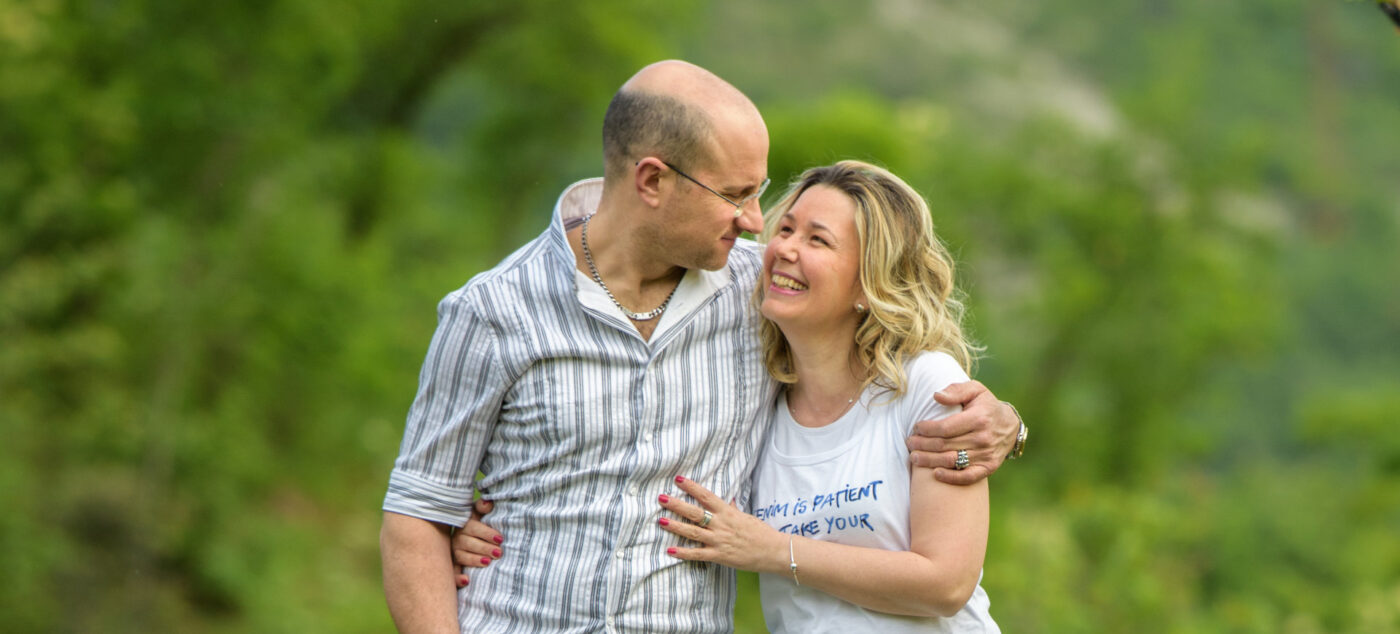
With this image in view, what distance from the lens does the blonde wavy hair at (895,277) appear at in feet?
8.54

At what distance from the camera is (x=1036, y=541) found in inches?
512

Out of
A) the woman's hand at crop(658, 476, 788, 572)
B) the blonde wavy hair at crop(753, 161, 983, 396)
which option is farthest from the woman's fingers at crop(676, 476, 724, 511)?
the blonde wavy hair at crop(753, 161, 983, 396)

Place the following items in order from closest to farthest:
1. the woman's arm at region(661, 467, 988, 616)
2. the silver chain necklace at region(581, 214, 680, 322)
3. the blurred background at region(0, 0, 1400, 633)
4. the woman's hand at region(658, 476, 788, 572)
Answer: the woman's arm at region(661, 467, 988, 616), the woman's hand at region(658, 476, 788, 572), the silver chain necklace at region(581, 214, 680, 322), the blurred background at region(0, 0, 1400, 633)

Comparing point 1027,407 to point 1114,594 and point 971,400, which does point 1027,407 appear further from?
point 971,400

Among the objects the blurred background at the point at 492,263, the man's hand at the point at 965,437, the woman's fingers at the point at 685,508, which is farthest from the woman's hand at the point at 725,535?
the blurred background at the point at 492,263

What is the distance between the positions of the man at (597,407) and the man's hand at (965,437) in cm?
1

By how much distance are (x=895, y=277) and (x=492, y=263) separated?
49.8 ft

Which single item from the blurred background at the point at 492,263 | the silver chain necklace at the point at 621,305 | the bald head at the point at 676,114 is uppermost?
the bald head at the point at 676,114

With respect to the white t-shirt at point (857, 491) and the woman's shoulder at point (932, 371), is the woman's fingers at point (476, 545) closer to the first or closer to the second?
the white t-shirt at point (857, 491)

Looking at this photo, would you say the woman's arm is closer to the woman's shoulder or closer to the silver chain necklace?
the woman's shoulder

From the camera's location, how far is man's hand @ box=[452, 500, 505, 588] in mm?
2629

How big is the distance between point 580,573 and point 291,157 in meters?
9.30

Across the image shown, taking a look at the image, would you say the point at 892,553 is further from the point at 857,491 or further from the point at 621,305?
the point at 621,305

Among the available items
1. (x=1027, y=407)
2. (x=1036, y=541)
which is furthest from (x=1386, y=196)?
(x=1036, y=541)
